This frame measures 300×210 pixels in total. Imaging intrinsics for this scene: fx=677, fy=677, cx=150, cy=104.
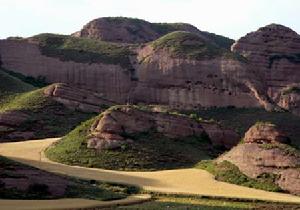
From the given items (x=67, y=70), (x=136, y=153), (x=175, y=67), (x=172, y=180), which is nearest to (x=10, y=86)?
(x=67, y=70)

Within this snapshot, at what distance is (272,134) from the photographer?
51.9 m

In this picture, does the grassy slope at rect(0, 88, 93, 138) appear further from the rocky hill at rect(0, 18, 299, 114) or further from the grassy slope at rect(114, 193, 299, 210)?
the grassy slope at rect(114, 193, 299, 210)

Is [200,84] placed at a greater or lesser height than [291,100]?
greater

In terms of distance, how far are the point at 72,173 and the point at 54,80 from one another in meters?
54.4

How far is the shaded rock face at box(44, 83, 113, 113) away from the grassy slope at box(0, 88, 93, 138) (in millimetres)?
858

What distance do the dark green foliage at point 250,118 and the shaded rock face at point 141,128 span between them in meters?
18.1

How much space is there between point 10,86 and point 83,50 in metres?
18.5

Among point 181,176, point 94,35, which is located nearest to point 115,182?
point 181,176

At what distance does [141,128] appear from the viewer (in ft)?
198

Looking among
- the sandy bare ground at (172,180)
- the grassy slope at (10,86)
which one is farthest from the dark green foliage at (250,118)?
the sandy bare ground at (172,180)

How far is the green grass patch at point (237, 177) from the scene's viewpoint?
47156 millimetres

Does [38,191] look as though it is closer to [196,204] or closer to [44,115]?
[196,204]

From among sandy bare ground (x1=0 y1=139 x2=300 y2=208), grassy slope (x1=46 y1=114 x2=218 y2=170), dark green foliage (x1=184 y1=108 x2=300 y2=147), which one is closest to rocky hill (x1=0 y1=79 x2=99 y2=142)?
grassy slope (x1=46 y1=114 x2=218 y2=170)

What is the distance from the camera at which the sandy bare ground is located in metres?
42.6
